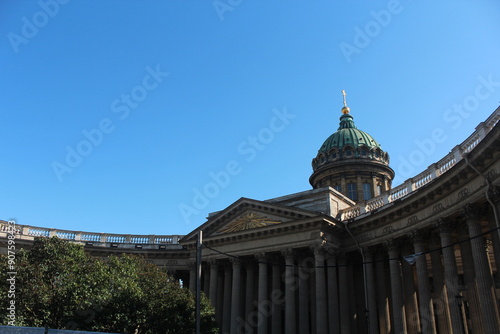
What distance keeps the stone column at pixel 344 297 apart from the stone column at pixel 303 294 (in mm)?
2643

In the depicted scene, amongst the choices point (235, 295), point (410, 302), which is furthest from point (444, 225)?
point (235, 295)

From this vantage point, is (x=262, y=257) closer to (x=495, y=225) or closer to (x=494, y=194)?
(x=495, y=225)

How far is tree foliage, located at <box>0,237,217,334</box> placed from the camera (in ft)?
87.0

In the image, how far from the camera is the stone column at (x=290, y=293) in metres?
34.1

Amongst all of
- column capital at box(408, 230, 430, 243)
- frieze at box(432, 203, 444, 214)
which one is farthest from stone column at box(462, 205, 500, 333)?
column capital at box(408, 230, 430, 243)

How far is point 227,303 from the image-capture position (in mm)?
40125

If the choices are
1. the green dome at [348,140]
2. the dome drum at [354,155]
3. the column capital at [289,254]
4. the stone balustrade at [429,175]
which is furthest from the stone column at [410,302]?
the green dome at [348,140]

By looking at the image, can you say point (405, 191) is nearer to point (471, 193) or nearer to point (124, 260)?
point (471, 193)

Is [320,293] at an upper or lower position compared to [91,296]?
upper

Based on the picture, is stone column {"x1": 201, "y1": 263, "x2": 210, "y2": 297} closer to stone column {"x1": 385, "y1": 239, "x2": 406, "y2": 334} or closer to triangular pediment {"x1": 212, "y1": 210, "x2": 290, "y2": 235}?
triangular pediment {"x1": 212, "y1": 210, "x2": 290, "y2": 235}

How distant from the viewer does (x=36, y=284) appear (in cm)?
2670

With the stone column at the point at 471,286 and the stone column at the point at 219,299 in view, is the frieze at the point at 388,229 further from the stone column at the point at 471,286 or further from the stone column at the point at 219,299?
the stone column at the point at 219,299

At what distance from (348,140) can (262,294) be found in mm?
30346

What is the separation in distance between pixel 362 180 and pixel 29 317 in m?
41.2
